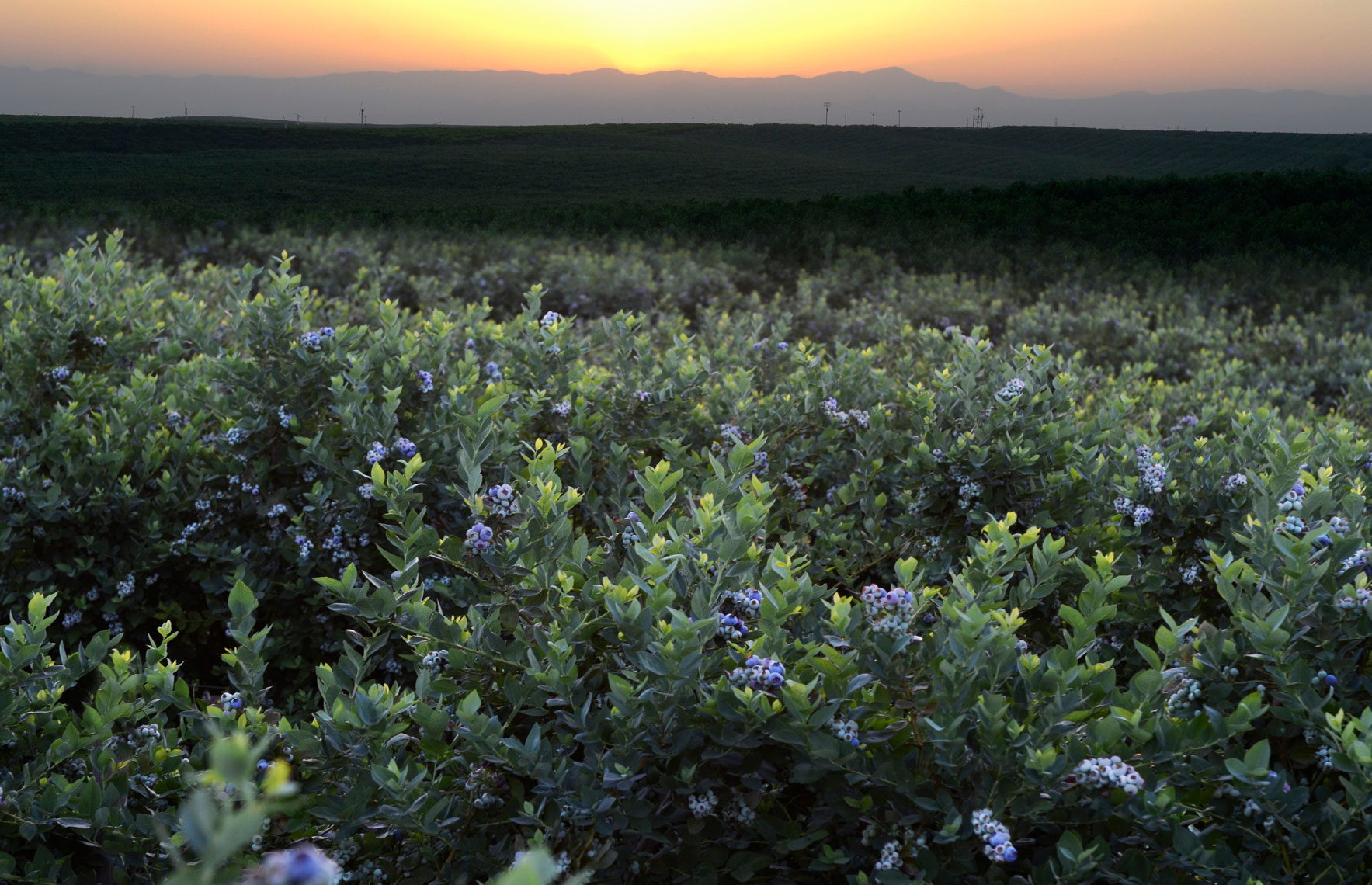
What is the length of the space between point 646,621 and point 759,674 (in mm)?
270

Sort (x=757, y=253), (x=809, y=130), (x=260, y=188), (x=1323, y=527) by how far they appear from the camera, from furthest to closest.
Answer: (x=809, y=130) < (x=260, y=188) < (x=757, y=253) < (x=1323, y=527)

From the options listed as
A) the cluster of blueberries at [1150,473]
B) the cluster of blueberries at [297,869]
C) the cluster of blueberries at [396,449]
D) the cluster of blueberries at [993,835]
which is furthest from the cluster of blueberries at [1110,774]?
the cluster of blueberries at [396,449]

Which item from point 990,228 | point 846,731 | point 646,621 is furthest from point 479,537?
point 990,228

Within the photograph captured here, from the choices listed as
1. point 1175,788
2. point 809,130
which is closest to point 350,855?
point 1175,788

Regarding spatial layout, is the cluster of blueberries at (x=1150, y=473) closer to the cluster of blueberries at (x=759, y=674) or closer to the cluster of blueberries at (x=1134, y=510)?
the cluster of blueberries at (x=1134, y=510)

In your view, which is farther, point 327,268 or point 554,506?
point 327,268

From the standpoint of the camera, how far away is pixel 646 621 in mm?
1880

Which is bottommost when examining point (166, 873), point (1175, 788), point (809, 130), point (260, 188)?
point (166, 873)

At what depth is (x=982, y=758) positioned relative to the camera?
1812mm

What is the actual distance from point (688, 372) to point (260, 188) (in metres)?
31.8

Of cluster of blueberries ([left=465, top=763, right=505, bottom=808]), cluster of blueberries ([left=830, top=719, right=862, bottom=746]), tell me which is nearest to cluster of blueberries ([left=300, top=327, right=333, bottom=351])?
cluster of blueberries ([left=465, top=763, right=505, bottom=808])

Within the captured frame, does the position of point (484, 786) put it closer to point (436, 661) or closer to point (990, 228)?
point (436, 661)

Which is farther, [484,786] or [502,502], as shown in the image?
[502,502]

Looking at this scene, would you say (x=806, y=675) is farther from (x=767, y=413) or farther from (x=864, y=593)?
(x=767, y=413)
